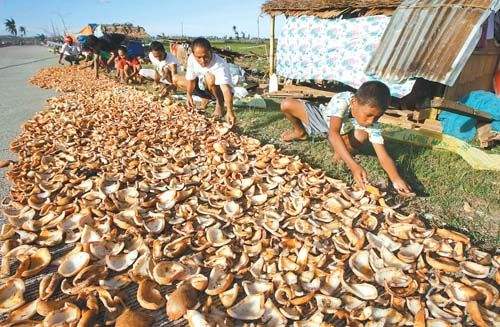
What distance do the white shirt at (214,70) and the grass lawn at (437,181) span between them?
0.82m

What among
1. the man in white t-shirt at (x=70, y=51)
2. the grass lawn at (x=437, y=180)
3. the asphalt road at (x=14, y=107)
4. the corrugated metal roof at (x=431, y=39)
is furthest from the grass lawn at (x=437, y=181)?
the man in white t-shirt at (x=70, y=51)

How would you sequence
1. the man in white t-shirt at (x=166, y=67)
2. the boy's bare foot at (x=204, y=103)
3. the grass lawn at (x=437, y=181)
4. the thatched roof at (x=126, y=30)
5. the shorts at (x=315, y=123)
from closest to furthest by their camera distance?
the grass lawn at (x=437, y=181), the shorts at (x=315, y=123), the boy's bare foot at (x=204, y=103), the man in white t-shirt at (x=166, y=67), the thatched roof at (x=126, y=30)

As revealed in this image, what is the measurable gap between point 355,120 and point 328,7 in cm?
463

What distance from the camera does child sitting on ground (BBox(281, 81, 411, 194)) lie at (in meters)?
2.59

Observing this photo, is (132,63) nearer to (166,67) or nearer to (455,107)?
(166,67)

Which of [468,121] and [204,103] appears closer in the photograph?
[468,121]

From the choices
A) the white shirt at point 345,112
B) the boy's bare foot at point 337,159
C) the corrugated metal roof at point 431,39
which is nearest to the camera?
the white shirt at point 345,112

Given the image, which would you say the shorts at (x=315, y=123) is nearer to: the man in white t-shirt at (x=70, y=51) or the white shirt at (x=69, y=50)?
the man in white t-shirt at (x=70, y=51)

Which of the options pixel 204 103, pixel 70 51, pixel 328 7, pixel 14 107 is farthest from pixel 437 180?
pixel 70 51

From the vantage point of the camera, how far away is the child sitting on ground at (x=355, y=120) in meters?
2.59

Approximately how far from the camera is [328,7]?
6879 mm

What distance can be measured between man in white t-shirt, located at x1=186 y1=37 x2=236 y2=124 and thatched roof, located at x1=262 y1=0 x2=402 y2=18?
→ 317 cm

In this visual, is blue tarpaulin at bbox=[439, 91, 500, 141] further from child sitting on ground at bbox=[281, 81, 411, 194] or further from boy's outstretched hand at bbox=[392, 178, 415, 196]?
boy's outstretched hand at bbox=[392, 178, 415, 196]

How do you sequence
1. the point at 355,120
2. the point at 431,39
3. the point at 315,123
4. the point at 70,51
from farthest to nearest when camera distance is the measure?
the point at 70,51 → the point at 431,39 → the point at 315,123 → the point at 355,120
